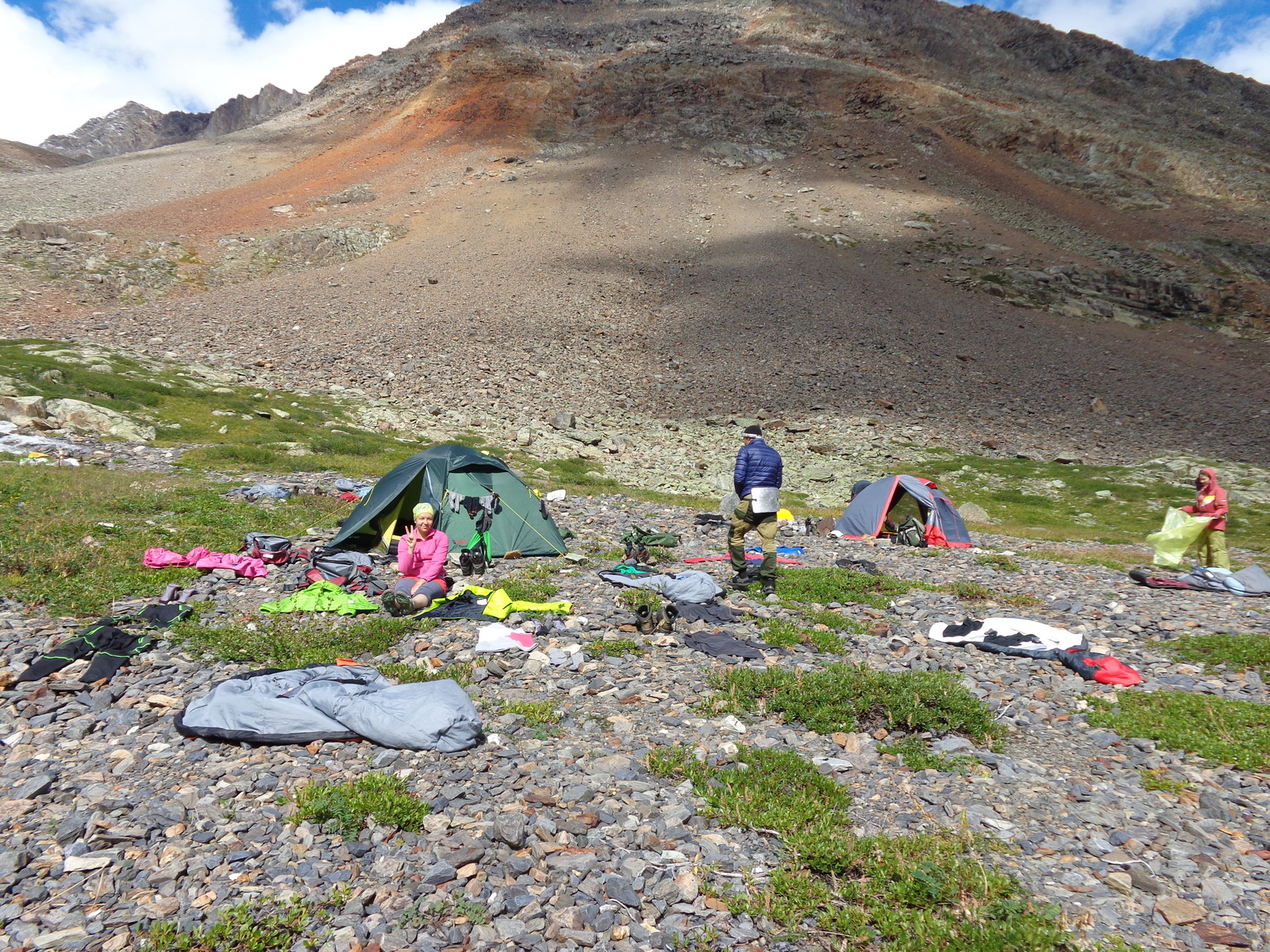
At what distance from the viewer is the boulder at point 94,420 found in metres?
19.3

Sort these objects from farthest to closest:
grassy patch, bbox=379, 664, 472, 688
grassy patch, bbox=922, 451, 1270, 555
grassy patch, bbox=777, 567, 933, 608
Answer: grassy patch, bbox=922, 451, 1270, 555, grassy patch, bbox=777, 567, 933, 608, grassy patch, bbox=379, 664, 472, 688

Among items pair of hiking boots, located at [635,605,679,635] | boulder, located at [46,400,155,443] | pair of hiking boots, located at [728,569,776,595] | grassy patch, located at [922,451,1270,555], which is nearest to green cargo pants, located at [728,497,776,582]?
pair of hiking boots, located at [728,569,776,595]

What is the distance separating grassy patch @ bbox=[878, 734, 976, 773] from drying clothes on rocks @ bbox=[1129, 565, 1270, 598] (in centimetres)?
979

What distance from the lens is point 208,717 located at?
A: 6.20 meters

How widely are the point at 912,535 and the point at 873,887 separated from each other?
14.0m

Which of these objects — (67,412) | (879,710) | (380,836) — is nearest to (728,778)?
(879,710)

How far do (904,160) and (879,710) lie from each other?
208 feet

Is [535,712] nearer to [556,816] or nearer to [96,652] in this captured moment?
[556,816]

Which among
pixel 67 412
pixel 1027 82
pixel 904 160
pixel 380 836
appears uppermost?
pixel 1027 82

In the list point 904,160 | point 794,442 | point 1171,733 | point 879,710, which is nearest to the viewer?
point 1171,733

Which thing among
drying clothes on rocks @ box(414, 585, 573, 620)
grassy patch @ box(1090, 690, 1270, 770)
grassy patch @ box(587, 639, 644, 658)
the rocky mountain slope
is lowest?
grassy patch @ box(587, 639, 644, 658)

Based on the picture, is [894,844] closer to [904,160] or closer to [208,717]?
[208,717]

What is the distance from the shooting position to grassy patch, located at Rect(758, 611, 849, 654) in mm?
9195

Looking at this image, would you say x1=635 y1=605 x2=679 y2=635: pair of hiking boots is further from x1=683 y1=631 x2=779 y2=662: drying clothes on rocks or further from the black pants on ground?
the black pants on ground
